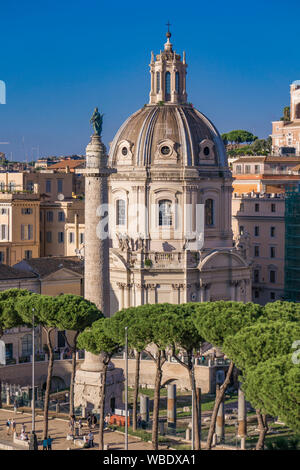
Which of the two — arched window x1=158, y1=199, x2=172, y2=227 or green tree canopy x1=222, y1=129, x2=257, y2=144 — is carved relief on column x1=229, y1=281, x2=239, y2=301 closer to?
arched window x1=158, y1=199, x2=172, y2=227

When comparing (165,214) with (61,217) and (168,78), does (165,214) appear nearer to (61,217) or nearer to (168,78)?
(168,78)

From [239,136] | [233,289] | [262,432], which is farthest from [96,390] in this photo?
[239,136]

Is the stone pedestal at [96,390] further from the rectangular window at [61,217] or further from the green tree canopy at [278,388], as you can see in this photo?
the rectangular window at [61,217]

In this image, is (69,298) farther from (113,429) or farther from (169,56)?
(169,56)

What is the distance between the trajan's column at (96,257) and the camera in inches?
2191

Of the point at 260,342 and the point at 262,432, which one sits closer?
the point at 260,342

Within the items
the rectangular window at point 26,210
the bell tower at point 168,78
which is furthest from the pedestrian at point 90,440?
the rectangular window at point 26,210

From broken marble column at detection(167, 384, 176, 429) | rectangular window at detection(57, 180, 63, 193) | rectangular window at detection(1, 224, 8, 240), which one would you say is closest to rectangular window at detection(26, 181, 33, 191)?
rectangular window at detection(57, 180, 63, 193)

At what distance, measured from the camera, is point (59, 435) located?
51.2 meters

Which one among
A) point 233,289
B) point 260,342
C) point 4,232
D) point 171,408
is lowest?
point 171,408

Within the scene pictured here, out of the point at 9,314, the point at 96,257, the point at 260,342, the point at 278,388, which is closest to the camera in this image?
the point at 278,388

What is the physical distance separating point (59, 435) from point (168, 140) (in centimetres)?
2791

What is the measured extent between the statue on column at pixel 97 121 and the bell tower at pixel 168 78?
69.0 feet

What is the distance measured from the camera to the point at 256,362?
41.8m
